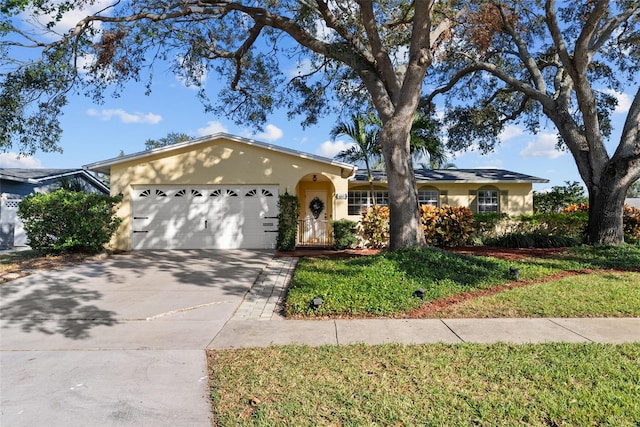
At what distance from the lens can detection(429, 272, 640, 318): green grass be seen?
18.4ft

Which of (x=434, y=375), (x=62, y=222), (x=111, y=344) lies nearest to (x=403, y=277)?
(x=434, y=375)

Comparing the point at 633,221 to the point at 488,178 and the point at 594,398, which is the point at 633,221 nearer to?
the point at 488,178

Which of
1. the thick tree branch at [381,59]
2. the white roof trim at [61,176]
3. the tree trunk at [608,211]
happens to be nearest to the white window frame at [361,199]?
the thick tree branch at [381,59]

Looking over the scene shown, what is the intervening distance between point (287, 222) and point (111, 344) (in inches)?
351

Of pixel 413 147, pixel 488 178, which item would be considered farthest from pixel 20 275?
pixel 488 178

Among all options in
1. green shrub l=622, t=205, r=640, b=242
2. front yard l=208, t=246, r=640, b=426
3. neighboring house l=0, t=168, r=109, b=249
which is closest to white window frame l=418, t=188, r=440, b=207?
green shrub l=622, t=205, r=640, b=242

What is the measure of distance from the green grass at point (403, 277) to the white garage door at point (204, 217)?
184 inches

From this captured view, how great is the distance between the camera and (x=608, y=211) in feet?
37.0

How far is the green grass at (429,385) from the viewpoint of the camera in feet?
9.32

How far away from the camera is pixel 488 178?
1825cm

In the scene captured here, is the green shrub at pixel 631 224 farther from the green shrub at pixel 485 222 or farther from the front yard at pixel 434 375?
the front yard at pixel 434 375

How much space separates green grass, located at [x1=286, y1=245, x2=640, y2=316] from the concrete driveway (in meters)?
1.37

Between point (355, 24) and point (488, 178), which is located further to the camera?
point (488, 178)

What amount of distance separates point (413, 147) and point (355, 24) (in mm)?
5262
